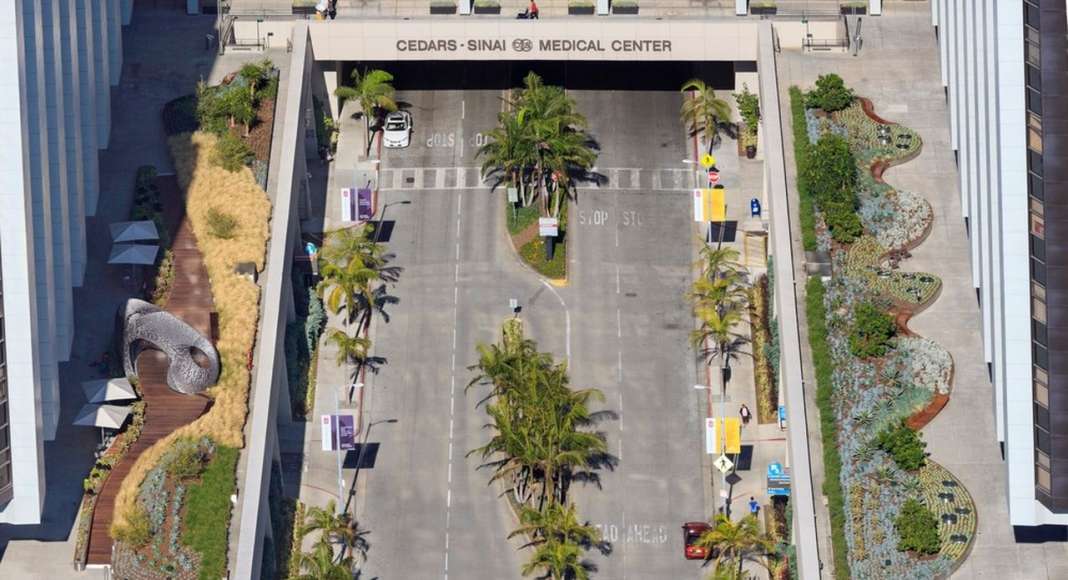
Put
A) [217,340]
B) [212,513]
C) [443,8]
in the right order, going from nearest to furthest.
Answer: [212,513] < [217,340] < [443,8]

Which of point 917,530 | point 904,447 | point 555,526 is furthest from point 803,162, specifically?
point 555,526

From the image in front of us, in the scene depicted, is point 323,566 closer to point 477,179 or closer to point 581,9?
point 477,179

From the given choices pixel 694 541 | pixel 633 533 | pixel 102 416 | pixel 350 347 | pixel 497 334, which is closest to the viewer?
pixel 694 541

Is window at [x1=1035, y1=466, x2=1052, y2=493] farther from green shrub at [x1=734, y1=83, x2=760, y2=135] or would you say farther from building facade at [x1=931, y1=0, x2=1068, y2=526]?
green shrub at [x1=734, y1=83, x2=760, y2=135]

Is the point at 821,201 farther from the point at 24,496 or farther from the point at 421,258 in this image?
the point at 24,496

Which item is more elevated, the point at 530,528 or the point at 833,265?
the point at 833,265

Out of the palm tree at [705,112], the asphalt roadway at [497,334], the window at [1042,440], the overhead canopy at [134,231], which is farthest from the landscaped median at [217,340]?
the window at [1042,440]

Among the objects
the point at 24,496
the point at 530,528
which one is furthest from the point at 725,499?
the point at 24,496
